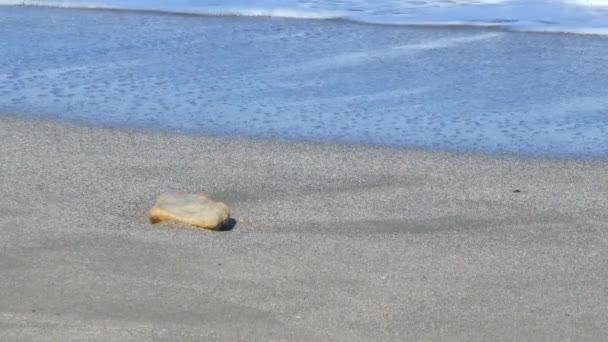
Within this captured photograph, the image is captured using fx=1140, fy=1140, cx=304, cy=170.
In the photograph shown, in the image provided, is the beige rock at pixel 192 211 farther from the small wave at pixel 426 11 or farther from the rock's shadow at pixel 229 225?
the small wave at pixel 426 11

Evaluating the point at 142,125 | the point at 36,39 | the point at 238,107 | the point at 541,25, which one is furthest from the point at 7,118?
the point at 541,25

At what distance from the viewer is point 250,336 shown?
3.53 m

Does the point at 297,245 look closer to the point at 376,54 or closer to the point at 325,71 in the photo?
the point at 325,71

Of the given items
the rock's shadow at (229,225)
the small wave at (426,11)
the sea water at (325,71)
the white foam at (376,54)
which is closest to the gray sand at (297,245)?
the rock's shadow at (229,225)

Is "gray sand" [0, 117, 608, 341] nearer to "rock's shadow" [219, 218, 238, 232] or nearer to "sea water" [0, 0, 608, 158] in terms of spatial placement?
"rock's shadow" [219, 218, 238, 232]

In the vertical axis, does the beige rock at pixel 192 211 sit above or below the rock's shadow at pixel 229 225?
above

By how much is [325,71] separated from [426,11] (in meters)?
3.07

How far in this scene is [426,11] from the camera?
1050 centimetres

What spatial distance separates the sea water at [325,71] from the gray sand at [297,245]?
0.48m

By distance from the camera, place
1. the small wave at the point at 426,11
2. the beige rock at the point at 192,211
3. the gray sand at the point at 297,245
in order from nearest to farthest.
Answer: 1. the gray sand at the point at 297,245
2. the beige rock at the point at 192,211
3. the small wave at the point at 426,11

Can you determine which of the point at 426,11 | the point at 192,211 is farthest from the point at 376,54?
the point at 192,211

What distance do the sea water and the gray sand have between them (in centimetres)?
48

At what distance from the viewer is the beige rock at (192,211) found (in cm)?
452

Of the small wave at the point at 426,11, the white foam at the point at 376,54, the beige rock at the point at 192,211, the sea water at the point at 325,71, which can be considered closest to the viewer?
the beige rock at the point at 192,211
